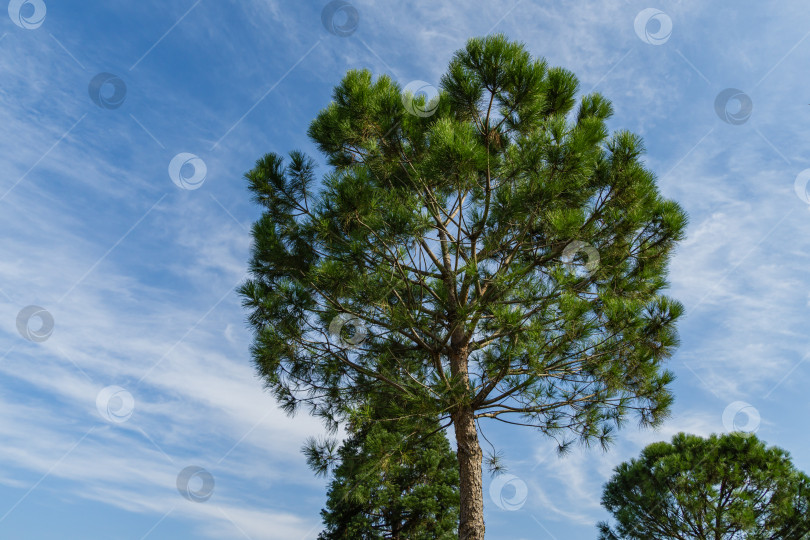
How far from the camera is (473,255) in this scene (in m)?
6.27

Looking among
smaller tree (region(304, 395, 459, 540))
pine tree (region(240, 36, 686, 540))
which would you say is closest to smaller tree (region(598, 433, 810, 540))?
smaller tree (region(304, 395, 459, 540))

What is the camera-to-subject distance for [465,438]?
5.64 meters

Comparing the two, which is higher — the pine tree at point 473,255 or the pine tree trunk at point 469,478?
the pine tree at point 473,255

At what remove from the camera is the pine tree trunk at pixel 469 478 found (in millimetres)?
5305

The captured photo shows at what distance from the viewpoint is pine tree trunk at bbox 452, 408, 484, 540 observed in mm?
5305

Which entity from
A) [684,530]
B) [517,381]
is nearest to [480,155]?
[517,381]

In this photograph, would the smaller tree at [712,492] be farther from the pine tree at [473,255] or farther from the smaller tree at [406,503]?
the pine tree at [473,255]

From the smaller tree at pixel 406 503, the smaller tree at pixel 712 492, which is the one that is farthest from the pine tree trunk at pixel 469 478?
the smaller tree at pixel 712 492

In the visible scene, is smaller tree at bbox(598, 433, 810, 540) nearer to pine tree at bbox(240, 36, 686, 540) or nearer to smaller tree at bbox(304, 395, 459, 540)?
smaller tree at bbox(304, 395, 459, 540)

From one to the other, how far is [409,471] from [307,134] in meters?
8.03

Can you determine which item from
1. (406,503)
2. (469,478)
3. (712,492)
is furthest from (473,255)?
(712,492)

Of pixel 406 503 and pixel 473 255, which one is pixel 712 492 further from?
pixel 473 255

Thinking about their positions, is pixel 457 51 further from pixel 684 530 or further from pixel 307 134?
pixel 684 530

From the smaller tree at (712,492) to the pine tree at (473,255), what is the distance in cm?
815
